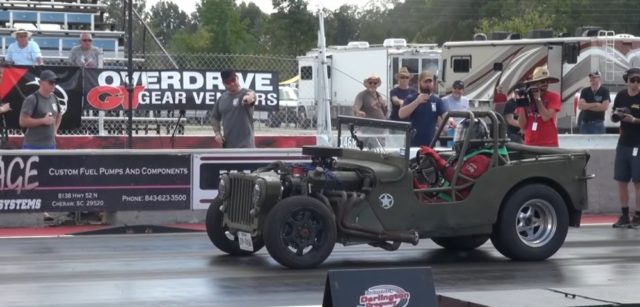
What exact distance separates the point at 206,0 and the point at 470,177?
30.1m

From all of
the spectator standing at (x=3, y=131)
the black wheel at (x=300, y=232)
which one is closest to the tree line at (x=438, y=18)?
the spectator standing at (x=3, y=131)

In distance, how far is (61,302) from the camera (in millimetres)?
8969

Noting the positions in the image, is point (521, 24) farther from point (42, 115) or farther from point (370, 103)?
point (42, 115)

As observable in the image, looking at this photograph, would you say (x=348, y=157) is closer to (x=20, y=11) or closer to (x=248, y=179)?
(x=248, y=179)

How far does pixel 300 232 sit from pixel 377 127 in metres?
1.44

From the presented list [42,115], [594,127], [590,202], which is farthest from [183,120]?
[594,127]

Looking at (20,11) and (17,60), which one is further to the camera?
(20,11)

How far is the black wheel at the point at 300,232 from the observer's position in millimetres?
10445

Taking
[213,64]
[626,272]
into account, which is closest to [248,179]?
[626,272]

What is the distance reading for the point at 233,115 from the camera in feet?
49.7

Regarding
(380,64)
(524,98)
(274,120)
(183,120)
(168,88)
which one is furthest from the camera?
(380,64)

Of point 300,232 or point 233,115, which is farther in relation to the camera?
point 233,115

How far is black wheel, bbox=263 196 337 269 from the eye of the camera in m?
10.4

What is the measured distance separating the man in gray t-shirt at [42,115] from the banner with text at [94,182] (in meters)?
0.48
